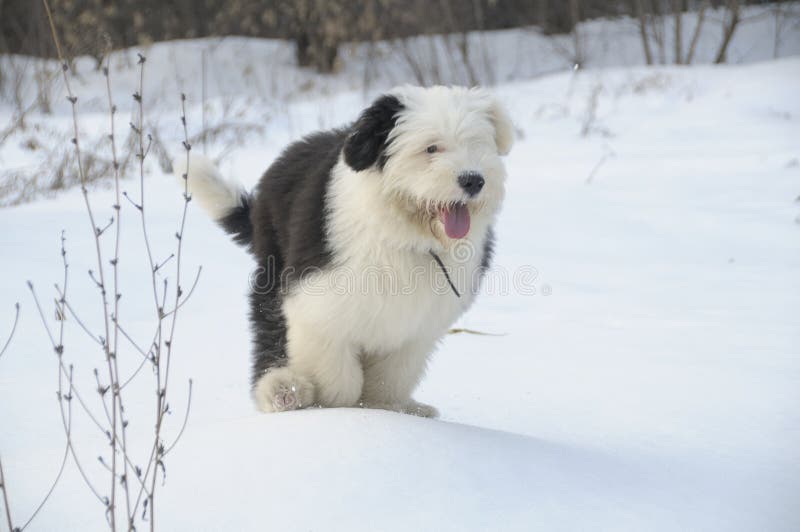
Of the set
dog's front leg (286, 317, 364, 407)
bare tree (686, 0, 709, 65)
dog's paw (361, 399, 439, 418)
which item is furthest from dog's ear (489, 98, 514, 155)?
bare tree (686, 0, 709, 65)

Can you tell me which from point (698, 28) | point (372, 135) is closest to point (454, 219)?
point (372, 135)

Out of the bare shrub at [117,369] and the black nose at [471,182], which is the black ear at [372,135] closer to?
the black nose at [471,182]

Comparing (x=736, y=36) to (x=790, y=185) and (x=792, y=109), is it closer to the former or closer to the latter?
(x=792, y=109)

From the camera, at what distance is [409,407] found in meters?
3.38

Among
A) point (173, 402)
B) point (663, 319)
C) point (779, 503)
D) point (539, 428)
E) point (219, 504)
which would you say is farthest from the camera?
point (663, 319)

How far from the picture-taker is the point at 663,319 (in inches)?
187

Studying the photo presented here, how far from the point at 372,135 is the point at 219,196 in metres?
0.96

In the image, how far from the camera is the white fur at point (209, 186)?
3455 mm

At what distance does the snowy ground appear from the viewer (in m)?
2.25

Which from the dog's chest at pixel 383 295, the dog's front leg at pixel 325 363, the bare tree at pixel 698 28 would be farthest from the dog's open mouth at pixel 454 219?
the bare tree at pixel 698 28

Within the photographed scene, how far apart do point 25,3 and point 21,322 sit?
12.3 m

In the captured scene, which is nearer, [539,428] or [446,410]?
[539,428]

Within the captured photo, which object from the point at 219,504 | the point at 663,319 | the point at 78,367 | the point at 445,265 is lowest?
the point at 663,319

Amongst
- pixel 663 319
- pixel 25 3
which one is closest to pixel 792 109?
pixel 663 319
